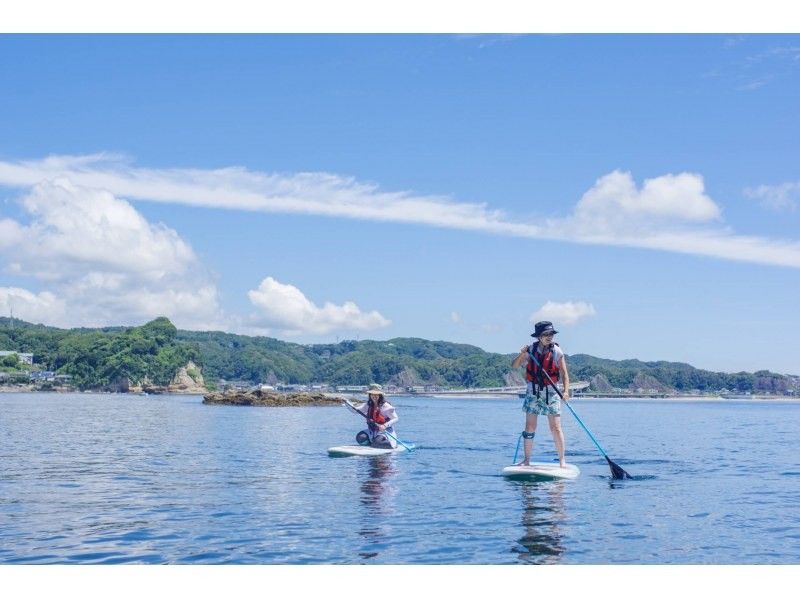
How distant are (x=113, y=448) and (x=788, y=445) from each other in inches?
1301

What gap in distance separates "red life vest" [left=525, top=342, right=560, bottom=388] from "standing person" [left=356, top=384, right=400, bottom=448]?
9.95 metres

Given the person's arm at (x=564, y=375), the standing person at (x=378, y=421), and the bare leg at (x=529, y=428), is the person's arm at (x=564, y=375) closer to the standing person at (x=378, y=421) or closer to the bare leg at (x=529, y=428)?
the bare leg at (x=529, y=428)

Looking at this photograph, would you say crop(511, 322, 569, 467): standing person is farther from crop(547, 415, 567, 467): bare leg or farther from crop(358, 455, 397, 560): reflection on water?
crop(358, 455, 397, 560): reflection on water

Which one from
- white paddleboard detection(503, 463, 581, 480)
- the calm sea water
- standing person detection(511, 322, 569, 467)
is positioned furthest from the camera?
white paddleboard detection(503, 463, 581, 480)

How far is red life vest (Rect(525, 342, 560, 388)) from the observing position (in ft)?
70.0

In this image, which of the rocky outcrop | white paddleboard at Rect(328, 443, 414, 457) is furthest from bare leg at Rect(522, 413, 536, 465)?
the rocky outcrop

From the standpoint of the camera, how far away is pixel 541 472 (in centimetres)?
2233

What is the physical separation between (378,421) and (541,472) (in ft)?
33.0

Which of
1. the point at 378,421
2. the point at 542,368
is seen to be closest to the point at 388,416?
the point at 378,421

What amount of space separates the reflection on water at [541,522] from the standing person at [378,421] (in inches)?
371

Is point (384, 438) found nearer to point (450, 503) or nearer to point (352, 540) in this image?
point (450, 503)

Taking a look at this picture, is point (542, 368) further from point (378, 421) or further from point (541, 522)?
point (378, 421)

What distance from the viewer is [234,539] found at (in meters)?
14.4

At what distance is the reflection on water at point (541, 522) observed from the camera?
13.3 m
